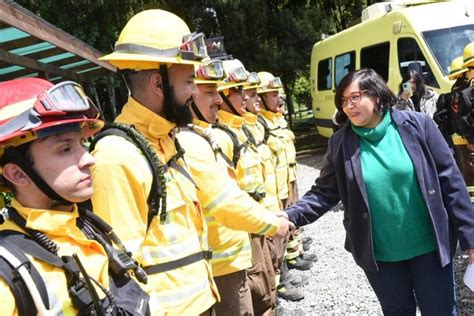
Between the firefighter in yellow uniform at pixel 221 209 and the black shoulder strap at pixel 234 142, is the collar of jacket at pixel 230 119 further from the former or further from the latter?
the firefighter in yellow uniform at pixel 221 209

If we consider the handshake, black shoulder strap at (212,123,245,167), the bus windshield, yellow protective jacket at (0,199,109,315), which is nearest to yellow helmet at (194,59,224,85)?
black shoulder strap at (212,123,245,167)

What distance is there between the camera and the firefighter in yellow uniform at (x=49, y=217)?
4.43 ft

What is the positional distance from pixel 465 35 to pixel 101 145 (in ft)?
26.1

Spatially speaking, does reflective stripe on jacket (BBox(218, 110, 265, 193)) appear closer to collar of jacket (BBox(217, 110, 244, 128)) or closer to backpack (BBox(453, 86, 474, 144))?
collar of jacket (BBox(217, 110, 244, 128))

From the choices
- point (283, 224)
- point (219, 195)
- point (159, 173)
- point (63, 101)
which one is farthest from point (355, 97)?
point (63, 101)

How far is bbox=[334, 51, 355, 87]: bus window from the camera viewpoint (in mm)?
11336

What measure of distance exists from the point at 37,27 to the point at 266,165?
2.60 metres

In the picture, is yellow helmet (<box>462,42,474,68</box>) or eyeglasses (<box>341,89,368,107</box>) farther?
yellow helmet (<box>462,42,474,68</box>)

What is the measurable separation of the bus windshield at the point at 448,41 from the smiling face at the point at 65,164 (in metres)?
7.71

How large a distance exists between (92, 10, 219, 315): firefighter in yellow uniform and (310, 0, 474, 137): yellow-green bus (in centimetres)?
632

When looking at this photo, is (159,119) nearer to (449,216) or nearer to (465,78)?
(449,216)

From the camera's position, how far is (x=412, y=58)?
8797 mm

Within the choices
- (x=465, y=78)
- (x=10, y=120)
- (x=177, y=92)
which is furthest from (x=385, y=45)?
(x=10, y=120)

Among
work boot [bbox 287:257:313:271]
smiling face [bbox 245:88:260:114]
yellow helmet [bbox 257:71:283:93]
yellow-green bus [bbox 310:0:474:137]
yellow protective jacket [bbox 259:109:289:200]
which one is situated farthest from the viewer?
yellow-green bus [bbox 310:0:474:137]
